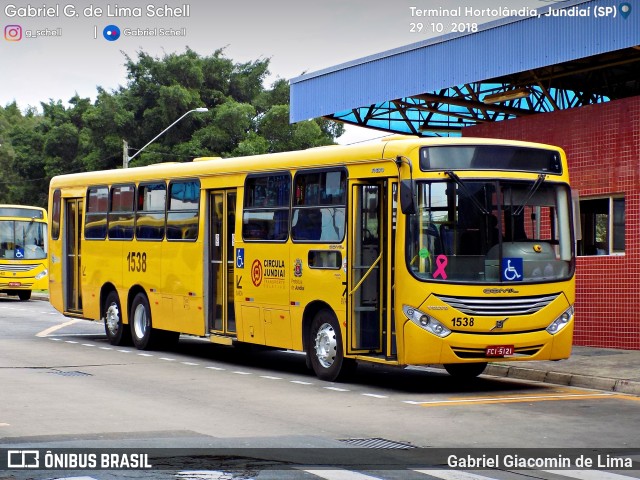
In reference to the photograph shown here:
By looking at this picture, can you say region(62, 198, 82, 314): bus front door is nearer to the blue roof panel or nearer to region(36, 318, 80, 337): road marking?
region(36, 318, 80, 337): road marking

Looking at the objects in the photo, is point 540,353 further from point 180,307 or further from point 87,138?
point 87,138

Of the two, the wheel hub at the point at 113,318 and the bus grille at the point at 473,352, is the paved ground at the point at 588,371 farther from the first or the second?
the wheel hub at the point at 113,318

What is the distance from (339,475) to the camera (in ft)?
29.3

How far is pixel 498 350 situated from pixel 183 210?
7137 millimetres

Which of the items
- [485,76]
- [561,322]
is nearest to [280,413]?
[561,322]

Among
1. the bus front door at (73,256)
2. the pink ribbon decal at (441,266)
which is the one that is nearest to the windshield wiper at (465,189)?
the pink ribbon decal at (441,266)

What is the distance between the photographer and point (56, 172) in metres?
74.6

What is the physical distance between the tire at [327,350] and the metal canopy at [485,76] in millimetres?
6770

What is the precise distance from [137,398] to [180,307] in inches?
225

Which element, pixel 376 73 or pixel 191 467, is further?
pixel 376 73

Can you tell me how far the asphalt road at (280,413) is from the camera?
33.1 feet

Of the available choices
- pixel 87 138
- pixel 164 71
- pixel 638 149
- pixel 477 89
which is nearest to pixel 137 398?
pixel 638 149

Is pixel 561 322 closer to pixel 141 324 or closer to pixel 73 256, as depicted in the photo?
Result: pixel 141 324

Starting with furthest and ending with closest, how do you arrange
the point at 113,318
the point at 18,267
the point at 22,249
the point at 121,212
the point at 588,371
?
1. the point at 22,249
2. the point at 18,267
3. the point at 113,318
4. the point at 121,212
5. the point at 588,371
